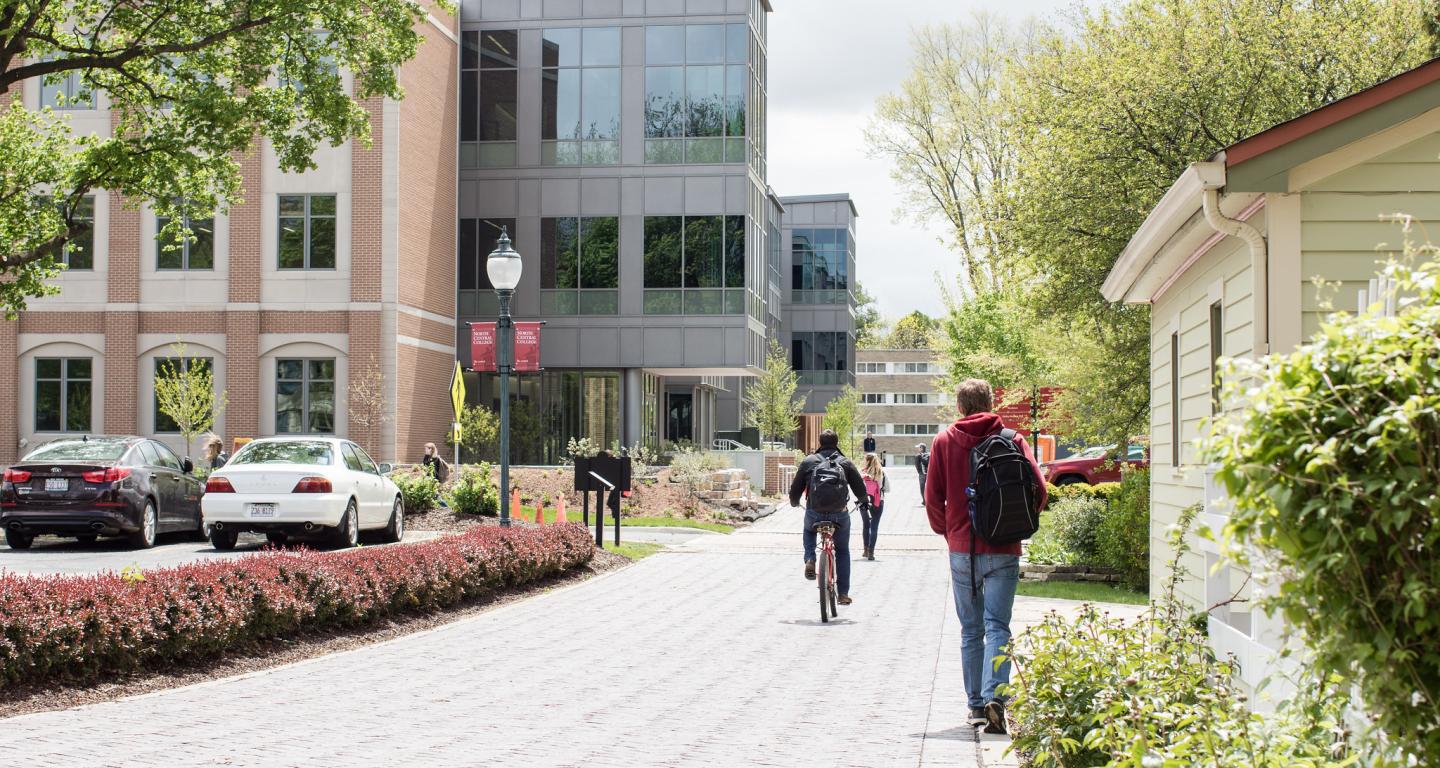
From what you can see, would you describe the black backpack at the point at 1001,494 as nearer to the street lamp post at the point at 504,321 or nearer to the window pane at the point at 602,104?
the street lamp post at the point at 504,321

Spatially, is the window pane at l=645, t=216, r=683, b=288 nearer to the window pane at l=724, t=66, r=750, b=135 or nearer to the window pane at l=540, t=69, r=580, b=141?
the window pane at l=724, t=66, r=750, b=135

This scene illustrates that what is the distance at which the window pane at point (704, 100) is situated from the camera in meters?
41.4

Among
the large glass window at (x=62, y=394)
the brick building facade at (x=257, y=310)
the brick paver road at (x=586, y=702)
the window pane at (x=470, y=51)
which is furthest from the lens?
the window pane at (x=470, y=51)

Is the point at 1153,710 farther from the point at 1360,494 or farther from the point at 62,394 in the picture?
the point at 62,394

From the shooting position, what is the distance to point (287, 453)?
19.0 m

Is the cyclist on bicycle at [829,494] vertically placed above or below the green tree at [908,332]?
below

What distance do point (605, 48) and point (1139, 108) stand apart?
84.3 feet

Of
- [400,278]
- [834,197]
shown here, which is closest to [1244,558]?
[400,278]

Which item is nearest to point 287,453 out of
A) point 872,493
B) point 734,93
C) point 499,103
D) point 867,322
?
point 872,493

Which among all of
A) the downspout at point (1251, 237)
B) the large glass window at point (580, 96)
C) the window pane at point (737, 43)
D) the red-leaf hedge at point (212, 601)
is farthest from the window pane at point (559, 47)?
the downspout at point (1251, 237)

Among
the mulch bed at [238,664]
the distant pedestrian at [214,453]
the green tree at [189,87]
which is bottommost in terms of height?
the mulch bed at [238,664]

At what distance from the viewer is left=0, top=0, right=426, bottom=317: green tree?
16.5 meters

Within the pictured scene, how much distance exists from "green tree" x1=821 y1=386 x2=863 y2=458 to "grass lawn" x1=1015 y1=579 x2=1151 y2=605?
38331 millimetres

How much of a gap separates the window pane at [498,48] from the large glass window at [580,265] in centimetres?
482
